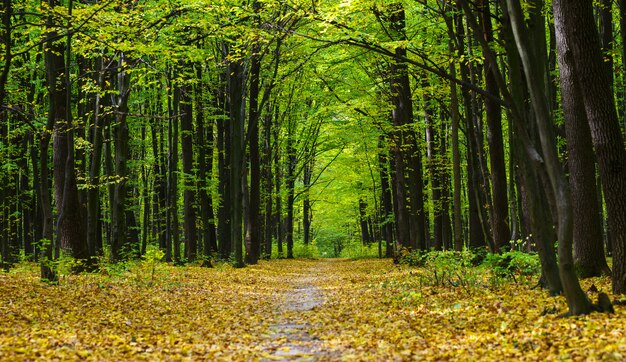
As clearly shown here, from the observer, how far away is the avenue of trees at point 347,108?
26.5 feet

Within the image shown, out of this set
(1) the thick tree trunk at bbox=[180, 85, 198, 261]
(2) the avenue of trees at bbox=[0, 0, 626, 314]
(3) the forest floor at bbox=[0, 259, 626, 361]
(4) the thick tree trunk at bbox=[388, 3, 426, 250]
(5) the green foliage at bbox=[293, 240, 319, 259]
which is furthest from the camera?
(5) the green foliage at bbox=[293, 240, 319, 259]

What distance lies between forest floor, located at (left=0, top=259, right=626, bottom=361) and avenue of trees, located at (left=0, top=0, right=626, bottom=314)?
92 cm

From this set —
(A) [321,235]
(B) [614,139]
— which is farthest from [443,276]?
(A) [321,235]

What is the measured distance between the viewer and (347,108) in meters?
22.4

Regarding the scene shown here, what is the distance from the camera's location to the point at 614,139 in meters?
8.04

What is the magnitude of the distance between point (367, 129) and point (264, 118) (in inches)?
315

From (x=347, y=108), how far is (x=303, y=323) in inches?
583

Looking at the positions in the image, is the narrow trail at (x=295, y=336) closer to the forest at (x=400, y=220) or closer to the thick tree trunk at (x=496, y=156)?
the forest at (x=400, y=220)

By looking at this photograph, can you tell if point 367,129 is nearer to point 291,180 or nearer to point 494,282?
point 291,180

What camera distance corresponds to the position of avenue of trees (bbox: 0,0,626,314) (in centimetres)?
806

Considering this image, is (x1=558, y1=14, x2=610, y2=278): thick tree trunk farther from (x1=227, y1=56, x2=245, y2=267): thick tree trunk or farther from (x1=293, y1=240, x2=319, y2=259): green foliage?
(x1=293, y1=240, x2=319, y2=259): green foliage

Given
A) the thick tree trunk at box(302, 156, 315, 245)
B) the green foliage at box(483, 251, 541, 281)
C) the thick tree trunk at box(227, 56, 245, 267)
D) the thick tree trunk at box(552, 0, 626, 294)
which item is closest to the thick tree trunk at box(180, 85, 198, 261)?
the thick tree trunk at box(227, 56, 245, 267)

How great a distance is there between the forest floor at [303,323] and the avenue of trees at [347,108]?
919 millimetres

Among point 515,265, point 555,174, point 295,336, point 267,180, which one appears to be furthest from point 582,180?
point 267,180
